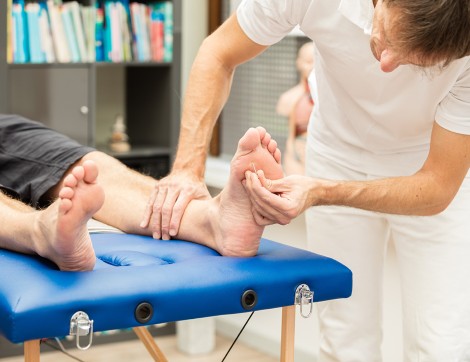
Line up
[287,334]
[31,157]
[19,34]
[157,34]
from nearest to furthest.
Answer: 1. [287,334]
2. [31,157]
3. [19,34]
4. [157,34]

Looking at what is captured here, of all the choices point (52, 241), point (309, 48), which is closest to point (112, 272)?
point (52, 241)

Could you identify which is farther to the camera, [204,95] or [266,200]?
[204,95]

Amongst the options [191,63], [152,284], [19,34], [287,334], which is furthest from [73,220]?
[191,63]

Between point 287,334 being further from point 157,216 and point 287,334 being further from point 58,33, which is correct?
point 58,33

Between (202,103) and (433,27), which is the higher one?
(433,27)

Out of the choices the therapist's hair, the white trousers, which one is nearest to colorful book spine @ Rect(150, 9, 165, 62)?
the white trousers

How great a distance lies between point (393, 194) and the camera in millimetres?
1735

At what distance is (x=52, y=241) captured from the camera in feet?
5.08

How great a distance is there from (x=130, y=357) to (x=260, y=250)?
1687 mm

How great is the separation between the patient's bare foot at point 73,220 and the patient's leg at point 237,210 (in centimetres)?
27

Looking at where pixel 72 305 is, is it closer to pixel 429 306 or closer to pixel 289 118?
pixel 429 306

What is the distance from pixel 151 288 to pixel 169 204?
435 mm

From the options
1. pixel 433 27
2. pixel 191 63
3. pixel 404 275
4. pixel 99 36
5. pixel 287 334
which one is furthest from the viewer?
pixel 191 63

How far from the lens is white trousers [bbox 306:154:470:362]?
1889mm
